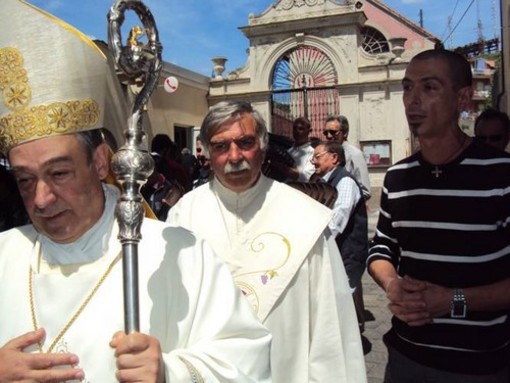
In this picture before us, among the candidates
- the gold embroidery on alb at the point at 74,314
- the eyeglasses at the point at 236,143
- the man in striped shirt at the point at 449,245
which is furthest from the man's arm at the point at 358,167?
the gold embroidery on alb at the point at 74,314

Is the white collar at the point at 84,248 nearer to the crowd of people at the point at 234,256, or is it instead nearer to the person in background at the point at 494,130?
the crowd of people at the point at 234,256

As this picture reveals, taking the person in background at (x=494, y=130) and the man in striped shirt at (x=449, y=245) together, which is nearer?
the man in striped shirt at (x=449, y=245)

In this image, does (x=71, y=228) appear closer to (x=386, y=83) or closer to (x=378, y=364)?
(x=378, y=364)

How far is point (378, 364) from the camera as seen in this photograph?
4711 mm

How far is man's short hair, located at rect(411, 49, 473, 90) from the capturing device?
2.36 m

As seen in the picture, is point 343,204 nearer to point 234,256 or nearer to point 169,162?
point 234,256

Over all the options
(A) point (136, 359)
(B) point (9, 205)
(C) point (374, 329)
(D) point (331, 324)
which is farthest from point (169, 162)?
(A) point (136, 359)

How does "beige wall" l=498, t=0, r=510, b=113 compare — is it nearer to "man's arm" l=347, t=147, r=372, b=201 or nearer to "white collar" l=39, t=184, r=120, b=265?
"man's arm" l=347, t=147, r=372, b=201

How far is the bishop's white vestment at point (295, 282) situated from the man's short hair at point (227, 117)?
293 millimetres

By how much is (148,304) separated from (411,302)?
1058mm

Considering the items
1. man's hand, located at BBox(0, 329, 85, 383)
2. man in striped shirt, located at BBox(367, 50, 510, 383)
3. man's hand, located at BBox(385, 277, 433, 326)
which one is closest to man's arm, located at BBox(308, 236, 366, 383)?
man in striped shirt, located at BBox(367, 50, 510, 383)

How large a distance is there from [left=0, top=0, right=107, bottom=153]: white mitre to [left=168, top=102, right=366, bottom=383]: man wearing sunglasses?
1163 millimetres

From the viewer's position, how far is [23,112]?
5.56 feet

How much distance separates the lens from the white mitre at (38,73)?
66.1 inches
